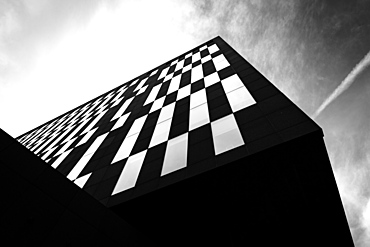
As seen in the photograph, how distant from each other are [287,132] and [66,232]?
6368 mm

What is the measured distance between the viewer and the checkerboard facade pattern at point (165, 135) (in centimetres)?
838

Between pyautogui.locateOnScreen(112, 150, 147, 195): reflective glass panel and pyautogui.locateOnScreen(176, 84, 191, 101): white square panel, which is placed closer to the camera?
pyautogui.locateOnScreen(112, 150, 147, 195): reflective glass panel

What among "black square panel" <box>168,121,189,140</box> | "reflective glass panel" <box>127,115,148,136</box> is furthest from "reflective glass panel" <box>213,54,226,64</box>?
"black square panel" <box>168,121,189,140</box>

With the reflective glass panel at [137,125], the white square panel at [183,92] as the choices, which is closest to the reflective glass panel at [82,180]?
the reflective glass panel at [137,125]

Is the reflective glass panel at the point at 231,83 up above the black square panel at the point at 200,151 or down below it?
above

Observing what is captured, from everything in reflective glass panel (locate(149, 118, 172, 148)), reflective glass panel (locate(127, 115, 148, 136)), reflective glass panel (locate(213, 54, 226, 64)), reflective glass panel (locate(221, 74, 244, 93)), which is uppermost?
reflective glass panel (locate(213, 54, 226, 64))

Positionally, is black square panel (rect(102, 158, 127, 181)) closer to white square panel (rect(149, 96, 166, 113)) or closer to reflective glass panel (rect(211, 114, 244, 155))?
reflective glass panel (rect(211, 114, 244, 155))

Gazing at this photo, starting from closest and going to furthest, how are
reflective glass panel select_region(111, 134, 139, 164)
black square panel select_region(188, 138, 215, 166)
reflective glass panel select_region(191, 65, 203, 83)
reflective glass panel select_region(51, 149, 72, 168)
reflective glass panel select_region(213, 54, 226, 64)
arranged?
black square panel select_region(188, 138, 215, 166)
reflective glass panel select_region(111, 134, 139, 164)
reflective glass panel select_region(51, 149, 72, 168)
reflective glass panel select_region(191, 65, 203, 83)
reflective glass panel select_region(213, 54, 226, 64)

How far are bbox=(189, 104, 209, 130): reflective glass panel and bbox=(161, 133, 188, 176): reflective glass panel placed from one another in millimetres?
680

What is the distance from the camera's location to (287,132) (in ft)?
22.3

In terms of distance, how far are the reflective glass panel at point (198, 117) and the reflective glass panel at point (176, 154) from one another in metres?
0.68

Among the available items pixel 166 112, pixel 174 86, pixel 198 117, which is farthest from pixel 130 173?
pixel 174 86

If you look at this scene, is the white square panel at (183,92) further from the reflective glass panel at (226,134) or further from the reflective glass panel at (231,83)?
A: the reflective glass panel at (226,134)

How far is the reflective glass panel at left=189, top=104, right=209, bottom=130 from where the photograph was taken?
32.5 ft
